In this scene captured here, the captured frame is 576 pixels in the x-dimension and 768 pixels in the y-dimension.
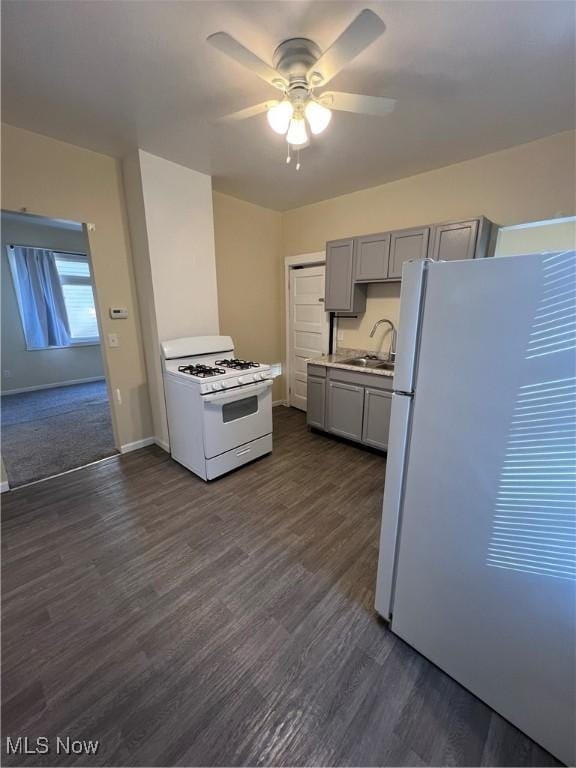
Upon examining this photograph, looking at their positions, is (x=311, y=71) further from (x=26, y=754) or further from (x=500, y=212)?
(x=26, y=754)

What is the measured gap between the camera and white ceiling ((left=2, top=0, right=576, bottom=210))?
4.45ft

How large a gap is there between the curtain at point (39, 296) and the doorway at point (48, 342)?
13mm

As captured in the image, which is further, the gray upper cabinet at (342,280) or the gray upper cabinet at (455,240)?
the gray upper cabinet at (342,280)

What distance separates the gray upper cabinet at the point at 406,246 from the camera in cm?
268

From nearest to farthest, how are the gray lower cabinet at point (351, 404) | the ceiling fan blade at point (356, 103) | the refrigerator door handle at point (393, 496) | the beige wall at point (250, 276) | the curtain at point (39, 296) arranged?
1. the refrigerator door handle at point (393, 496)
2. the ceiling fan blade at point (356, 103)
3. the gray lower cabinet at point (351, 404)
4. the beige wall at point (250, 276)
5. the curtain at point (39, 296)

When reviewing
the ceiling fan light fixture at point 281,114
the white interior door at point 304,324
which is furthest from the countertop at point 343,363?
the ceiling fan light fixture at point 281,114

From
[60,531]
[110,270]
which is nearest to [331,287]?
[110,270]

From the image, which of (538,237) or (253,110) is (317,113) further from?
(538,237)

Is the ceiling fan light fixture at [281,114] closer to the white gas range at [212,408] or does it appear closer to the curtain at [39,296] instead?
the white gas range at [212,408]

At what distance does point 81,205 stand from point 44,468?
96.6 inches

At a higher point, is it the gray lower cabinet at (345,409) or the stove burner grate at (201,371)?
the stove burner grate at (201,371)

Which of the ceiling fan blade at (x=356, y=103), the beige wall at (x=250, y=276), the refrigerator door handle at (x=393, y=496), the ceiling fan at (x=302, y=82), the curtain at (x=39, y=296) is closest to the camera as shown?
the refrigerator door handle at (x=393, y=496)

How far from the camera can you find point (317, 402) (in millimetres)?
3469

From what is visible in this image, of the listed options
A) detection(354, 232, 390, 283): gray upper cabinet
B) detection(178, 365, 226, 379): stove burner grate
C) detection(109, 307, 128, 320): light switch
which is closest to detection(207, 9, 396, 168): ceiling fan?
detection(354, 232, 390, 283): gray upper cabinet
